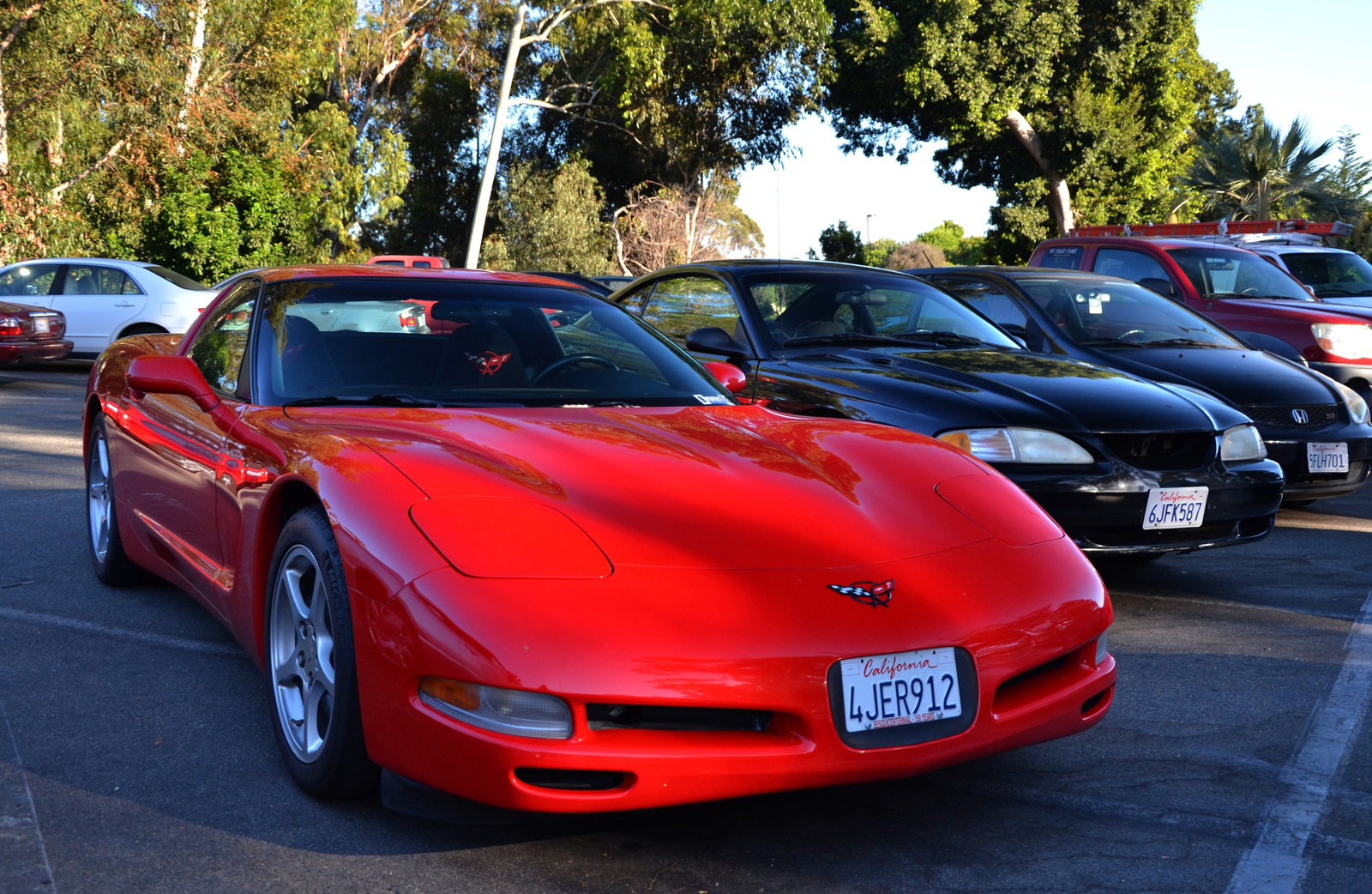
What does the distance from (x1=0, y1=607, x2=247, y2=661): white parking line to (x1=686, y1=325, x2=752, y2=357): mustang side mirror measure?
2.56 metres

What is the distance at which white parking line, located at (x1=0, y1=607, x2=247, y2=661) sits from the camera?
429 centimetres

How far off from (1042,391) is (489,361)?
257 cm

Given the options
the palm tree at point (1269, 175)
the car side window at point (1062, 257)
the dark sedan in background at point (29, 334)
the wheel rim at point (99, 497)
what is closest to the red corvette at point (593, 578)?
the wheel rim at point (99, 497)

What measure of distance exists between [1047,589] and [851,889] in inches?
33.6

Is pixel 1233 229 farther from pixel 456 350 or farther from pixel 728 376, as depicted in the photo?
pixel 456 350

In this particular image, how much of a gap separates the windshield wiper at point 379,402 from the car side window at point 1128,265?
7154 millimetres

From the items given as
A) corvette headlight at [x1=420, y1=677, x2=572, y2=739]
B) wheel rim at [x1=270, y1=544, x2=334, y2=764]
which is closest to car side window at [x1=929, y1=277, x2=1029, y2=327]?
wheel rim at [x1=270, y1=544, x2=334, y2=764]

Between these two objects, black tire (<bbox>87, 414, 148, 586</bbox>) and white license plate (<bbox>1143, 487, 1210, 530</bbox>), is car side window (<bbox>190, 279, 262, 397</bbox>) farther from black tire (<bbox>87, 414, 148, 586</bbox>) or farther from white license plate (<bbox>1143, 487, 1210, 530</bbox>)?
white license plate (<bbox>1143, 487, 1210, 530</bbox>)

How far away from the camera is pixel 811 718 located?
8.26 feet

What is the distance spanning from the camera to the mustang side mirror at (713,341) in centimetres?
591

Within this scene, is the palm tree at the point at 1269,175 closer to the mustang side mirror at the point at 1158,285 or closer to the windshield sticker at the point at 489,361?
the mustang side mirror at the point at 1158,285

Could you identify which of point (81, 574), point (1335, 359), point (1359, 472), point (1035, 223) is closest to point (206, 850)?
point (81, 574)

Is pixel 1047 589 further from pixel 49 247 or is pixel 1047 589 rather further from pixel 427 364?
pixel 49 247

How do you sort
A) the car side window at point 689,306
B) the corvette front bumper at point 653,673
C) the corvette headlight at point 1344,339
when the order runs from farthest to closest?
the corvette headlight at point 1344,339
the car side window at point 689,306
the corvette front bumper at point 653,673
